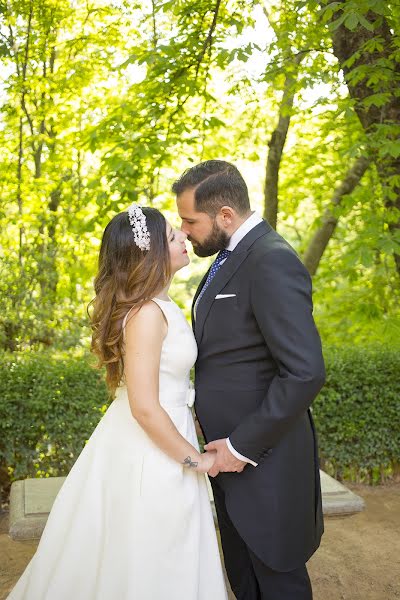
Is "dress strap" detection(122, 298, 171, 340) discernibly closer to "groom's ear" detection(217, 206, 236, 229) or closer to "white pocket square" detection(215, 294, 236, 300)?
"white pocket square" detection(215, 294, 236, 300)

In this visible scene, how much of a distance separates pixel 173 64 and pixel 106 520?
4.34 metres

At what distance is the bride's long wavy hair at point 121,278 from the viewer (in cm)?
254

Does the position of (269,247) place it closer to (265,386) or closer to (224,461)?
(265,386)

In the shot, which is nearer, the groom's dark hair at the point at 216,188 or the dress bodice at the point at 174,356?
the dress bodice at the point at 174,356

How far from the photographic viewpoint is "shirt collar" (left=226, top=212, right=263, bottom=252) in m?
2.66

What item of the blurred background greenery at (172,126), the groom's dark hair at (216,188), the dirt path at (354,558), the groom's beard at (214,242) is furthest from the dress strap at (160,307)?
→ the blurred background greenery at (172,126)

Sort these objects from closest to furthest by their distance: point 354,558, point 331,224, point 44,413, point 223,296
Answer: point 223,296 → point 354,558 → point 44,413 → point 331,224

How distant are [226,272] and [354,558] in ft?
8.92

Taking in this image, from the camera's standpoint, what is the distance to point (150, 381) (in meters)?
2.46

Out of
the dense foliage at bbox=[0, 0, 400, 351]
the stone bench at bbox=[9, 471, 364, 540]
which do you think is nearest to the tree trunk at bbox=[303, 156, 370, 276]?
the dense foliage at bbox=[0, 0, 400, 351]

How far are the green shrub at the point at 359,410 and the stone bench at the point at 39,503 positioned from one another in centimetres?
175

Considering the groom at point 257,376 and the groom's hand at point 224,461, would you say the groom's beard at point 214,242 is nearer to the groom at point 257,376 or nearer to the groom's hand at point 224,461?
the groom at point 257,376

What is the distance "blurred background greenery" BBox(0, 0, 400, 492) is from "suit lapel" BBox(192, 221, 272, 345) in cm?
205

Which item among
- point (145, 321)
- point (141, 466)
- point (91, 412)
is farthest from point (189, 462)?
point (91, 412)
